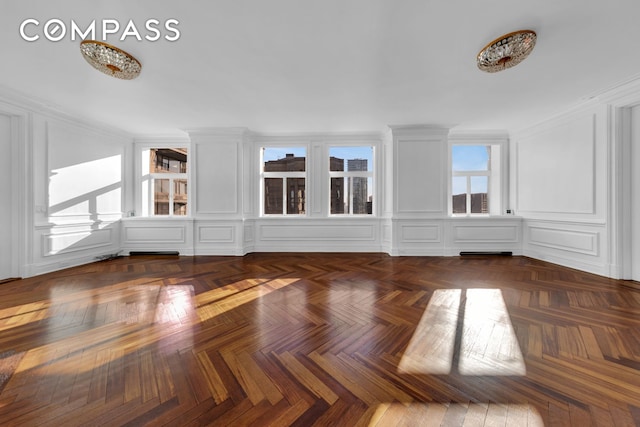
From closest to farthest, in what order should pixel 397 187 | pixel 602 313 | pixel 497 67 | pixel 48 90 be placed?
pixel 602 313 < pixel 497 67 < pixel 48 90 < pixel 397 187

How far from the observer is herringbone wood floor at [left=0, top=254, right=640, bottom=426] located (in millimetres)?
1207

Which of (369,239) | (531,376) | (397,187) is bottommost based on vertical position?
(531,376)

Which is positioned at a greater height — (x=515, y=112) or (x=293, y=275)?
(x=515, y=112)

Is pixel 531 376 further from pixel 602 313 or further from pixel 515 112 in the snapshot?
pixel 515 112

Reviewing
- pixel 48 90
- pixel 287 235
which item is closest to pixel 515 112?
pixel 287 235

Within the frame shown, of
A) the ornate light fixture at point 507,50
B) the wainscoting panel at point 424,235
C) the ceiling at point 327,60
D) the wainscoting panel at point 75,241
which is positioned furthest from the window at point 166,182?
the ornate light fixture at point 507,50

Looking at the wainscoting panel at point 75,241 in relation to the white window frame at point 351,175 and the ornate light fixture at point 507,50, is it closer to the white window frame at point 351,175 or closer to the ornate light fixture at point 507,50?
the white window frame at point 351,175

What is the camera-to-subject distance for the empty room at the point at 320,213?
4.59 feet

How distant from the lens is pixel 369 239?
568 centimetres

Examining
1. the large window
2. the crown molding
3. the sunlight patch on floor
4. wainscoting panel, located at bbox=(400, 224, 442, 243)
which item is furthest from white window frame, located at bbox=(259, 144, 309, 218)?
the sunlight patch on floor

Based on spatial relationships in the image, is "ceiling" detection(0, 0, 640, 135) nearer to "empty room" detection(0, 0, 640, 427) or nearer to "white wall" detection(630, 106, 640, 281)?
"empty room" detection(0, 0, 640, 427)

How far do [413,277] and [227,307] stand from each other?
2.49 metres

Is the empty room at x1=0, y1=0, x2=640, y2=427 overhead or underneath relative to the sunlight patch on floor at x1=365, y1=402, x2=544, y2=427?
overhead

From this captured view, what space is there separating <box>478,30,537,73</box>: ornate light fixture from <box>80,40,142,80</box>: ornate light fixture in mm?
3705
